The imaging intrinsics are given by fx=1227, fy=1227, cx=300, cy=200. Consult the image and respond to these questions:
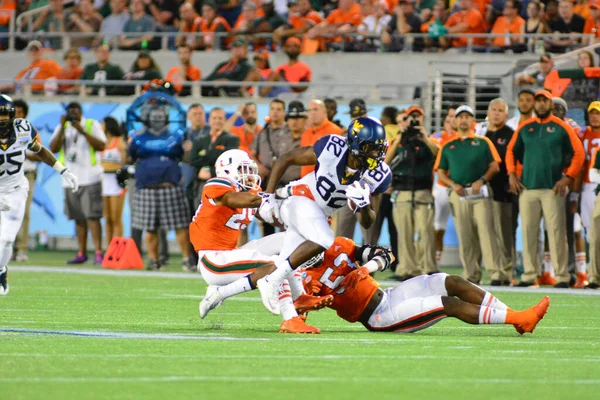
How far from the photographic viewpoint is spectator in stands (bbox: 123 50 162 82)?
1981 cm

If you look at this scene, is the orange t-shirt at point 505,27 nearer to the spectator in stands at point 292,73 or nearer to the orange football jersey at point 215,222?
the spectator in stands at point 292,73

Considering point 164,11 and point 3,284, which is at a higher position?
point 164,11

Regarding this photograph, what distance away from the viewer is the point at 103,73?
20281mm

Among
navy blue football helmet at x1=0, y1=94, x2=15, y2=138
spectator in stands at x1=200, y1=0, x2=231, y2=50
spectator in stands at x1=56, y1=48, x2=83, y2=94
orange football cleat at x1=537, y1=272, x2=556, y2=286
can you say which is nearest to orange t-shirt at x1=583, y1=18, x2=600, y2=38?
orange football cleat at x1=537, y1=272, x2=556, y2=286

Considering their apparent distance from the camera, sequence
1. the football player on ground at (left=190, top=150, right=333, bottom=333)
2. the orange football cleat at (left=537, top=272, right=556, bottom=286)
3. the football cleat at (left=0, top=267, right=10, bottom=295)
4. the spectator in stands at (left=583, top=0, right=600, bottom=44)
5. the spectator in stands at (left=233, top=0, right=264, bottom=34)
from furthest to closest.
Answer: the spectator in stands at (left=233, top=0, right=264, bottom=34) → the spectator in stands at (left=583, top=0, right=600, bottom=44) → the orange football cleat at (left=537, top=272, right=556, bottom=286) → the football cleat at (left=0, top=267, right=10, bottom=295) → the football player on ground at (left=190, top=150, right=333, bottom=333)

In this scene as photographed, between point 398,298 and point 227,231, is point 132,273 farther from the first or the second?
point 398,298

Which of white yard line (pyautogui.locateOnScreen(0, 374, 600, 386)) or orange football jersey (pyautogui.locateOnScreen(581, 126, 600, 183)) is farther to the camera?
orange football jersey (pyautogui.locateOnScreen(581, 126, 600, 183))

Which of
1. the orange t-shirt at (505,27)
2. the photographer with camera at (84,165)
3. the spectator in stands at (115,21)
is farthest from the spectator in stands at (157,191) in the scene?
the spectator in stands at (115,21)

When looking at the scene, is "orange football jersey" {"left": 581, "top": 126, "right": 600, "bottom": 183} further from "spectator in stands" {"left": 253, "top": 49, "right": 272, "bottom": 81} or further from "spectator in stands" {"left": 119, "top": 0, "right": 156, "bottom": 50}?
"spectator in stands" {"left": 119, "top": 0, "right": 156, "bottom": 50}

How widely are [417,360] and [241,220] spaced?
3.17 meters

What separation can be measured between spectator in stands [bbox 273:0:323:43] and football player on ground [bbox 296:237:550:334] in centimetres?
1245

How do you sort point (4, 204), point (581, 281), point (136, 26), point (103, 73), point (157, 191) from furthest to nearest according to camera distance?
1. point (136, 26)
2. point (103, 73)
3. point (157, 191)
4. point (581, 281)
5. point (4, 204)

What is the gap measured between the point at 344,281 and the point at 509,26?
461 inches

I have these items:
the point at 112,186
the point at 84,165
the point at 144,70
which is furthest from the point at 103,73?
the point at 112,186
